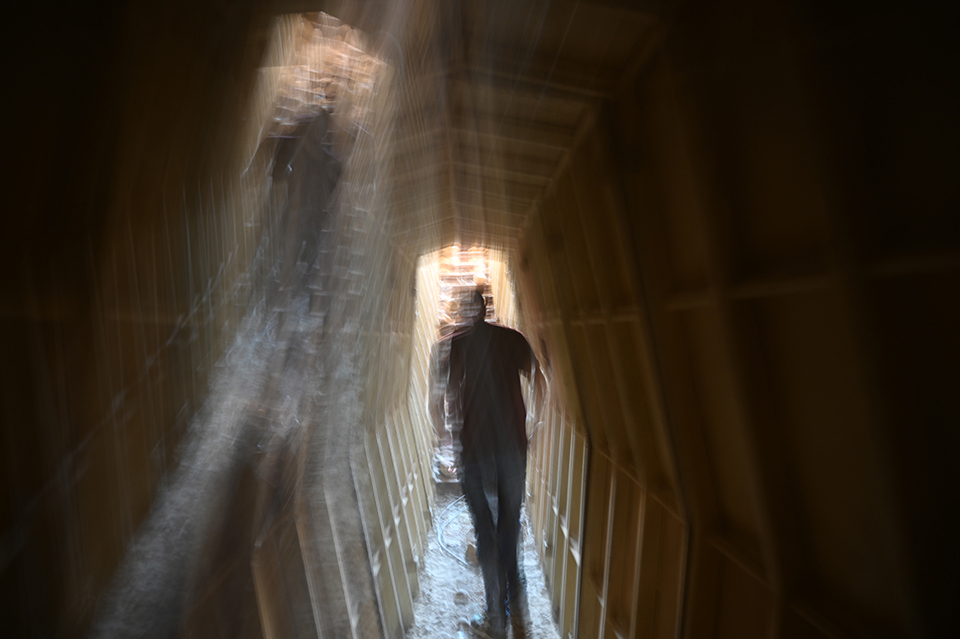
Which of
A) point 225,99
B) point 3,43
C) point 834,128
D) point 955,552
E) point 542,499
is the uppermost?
point 225,99

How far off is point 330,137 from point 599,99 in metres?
1.30

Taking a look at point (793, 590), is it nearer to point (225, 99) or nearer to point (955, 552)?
point (955, 552)

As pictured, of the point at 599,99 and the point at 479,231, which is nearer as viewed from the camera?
the point at 599,99

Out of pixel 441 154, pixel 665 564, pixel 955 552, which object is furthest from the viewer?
pixel 441 154

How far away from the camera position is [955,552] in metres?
0.93

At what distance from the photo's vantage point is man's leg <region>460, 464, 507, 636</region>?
318 cm

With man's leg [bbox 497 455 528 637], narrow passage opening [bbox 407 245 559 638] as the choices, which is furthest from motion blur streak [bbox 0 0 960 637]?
narrow passage opening [bbox 407 245 559 638]

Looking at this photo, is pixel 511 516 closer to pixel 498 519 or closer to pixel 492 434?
pixel 498 519

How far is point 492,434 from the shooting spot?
10.3ft

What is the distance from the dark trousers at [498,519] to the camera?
317cm

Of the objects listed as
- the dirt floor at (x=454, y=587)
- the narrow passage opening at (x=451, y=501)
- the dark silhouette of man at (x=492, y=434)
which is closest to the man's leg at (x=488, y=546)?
the dark silhouette of man at (x=492, y=434)

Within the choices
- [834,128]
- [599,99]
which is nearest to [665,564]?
[834,128]

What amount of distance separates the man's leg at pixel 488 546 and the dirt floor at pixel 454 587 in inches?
10.6

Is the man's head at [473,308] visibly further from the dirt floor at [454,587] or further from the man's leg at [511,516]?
the dirt floor at [454,587]
